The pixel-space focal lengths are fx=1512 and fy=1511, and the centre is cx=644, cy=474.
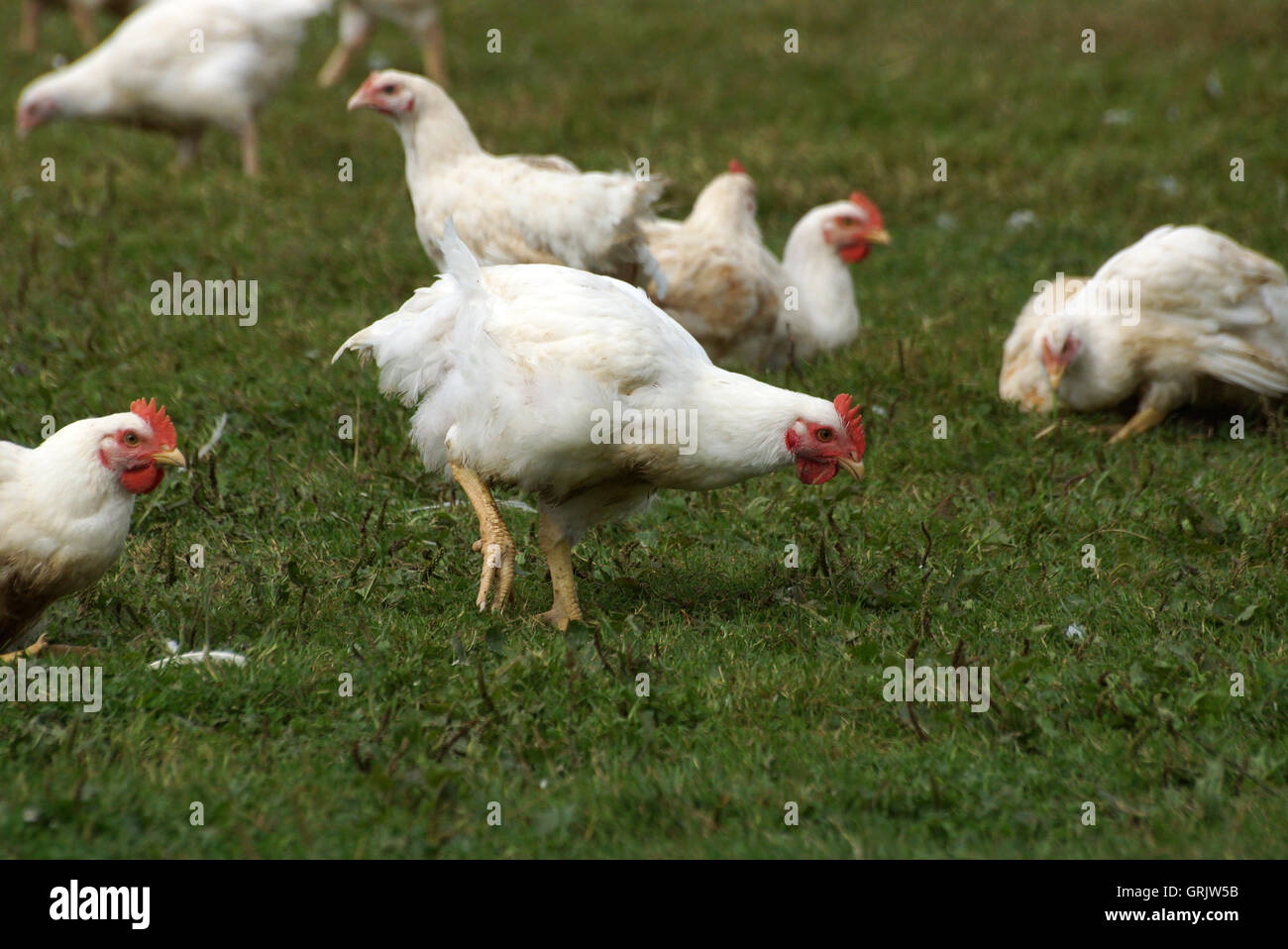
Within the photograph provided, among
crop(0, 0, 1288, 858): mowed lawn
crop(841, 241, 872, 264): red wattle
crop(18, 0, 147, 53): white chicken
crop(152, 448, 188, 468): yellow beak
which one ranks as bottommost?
crop(0, 0, 1288, 858): mowed lawn

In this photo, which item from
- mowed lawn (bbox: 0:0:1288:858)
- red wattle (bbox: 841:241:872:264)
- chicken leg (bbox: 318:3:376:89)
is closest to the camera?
mowed lawn (bbox: 0:0:1288:858)

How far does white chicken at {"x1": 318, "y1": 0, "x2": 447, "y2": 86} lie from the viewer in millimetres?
12844

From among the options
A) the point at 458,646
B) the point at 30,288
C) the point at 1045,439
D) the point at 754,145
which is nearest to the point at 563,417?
the point at 458,646

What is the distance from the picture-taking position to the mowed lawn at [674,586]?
3.79 metres

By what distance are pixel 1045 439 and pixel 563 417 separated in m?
3.05

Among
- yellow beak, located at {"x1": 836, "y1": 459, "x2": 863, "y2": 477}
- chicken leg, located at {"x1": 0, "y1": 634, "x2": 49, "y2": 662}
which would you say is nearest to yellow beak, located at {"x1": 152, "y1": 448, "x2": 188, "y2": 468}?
chicken leg, located at {"x1": 0, "y1": 634, "x2": 49, "y2": 662}

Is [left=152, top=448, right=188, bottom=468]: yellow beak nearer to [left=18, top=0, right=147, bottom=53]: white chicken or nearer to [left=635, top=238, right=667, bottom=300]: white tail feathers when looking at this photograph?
[left=635, top=238, right=667, bottom=300]: white tail feathers

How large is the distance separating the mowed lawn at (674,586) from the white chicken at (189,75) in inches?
11.9

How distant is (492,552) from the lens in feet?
16.5

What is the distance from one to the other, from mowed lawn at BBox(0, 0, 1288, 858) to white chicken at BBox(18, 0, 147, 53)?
3.77m

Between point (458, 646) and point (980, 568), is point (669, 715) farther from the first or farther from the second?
point (980, 568)

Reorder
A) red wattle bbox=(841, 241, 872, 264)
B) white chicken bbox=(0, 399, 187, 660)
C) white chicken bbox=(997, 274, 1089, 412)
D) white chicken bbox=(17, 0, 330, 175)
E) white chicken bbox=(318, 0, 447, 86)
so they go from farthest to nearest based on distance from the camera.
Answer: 1. white chicken bbox=(318, 0, 447, 86)
2. white chicken bbox=(17, 0, 330, 175)
3. red wattle bbox=(841, 241, 872, 264)
4. white chicken bbox=(997, 274, 1089, 412)
5. white chicken bbox=(0, 399, 187, 660)

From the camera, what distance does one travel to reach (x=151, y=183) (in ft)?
32.1

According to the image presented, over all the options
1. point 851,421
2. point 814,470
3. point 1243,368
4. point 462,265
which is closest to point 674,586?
point 814,470
